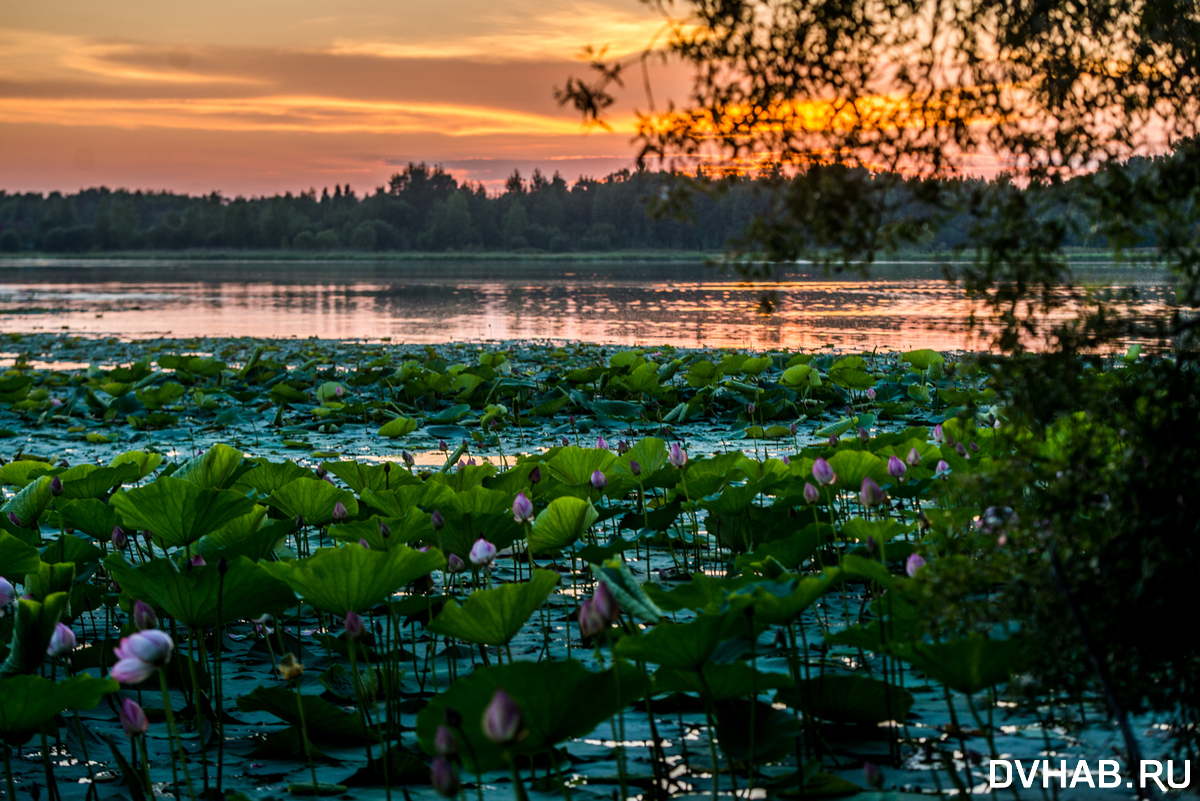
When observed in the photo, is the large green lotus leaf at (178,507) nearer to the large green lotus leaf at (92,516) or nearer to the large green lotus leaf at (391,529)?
the large green lotus leaf at (391,529)

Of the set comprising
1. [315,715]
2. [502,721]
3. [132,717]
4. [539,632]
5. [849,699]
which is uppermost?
[502,721]

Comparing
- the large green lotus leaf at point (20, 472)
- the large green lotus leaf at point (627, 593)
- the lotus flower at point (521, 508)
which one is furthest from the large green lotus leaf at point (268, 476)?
the large green lotus leaf at point (627, 593)

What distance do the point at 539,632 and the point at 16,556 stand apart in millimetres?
1562

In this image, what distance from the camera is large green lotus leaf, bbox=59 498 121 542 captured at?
2941 mm

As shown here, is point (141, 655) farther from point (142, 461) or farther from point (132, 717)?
point (142, 461)

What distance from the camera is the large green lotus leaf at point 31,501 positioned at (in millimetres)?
3162

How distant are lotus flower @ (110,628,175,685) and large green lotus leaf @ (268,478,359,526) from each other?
1.32 metres

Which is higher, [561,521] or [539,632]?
[561,521]

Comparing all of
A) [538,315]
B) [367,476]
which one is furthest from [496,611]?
[538,315]

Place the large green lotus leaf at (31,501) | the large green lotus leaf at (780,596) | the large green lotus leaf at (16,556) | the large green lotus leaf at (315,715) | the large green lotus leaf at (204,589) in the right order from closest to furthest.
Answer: the large green lotus leaf at (780,596), the large green lotus leaf at (204,589), the large green lotus leaf at (315,715), the large green lotus leaf at (16,556), the large green lotus leaf at (31,501)

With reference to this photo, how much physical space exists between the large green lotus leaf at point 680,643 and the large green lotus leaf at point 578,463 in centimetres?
159

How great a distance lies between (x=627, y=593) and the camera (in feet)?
6.29

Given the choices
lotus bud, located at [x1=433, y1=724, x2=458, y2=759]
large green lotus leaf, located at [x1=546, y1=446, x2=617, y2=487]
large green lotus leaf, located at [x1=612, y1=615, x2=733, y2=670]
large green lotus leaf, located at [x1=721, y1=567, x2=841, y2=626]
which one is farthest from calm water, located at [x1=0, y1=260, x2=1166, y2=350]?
lotus bud, located at [x1=433, y1=724, x2=458, y2=759]

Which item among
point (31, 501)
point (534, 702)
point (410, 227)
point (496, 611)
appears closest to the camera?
point (534, 702)
